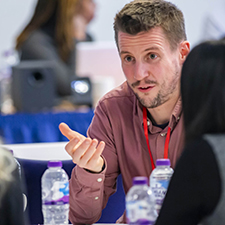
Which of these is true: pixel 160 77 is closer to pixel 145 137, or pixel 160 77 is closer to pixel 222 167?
pixel 145 137

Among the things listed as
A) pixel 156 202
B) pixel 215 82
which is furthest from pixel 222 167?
pixel 156 202

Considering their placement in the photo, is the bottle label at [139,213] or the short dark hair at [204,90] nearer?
the short dark hair at [204,90]

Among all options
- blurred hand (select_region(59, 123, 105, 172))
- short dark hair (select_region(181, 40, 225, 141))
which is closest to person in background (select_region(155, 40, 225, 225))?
short dark hair (select_region(181, 40, 225, 141))

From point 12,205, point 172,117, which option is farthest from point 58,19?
point 12,205

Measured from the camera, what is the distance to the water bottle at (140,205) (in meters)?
1.07

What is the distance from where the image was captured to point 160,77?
1630 millimetres

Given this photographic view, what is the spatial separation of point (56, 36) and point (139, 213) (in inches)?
138

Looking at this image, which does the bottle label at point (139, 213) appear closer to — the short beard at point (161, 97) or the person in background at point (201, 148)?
the person in background at point (201, 148)

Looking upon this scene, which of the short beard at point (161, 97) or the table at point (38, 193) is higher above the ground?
the short beard at point (161, 97)

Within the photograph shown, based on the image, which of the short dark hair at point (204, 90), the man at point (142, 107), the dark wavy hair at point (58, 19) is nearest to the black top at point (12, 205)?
the short dark hair at point (204, 90)

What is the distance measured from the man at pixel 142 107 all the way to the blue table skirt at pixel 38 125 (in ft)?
4.35

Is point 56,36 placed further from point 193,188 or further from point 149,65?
point 193,188

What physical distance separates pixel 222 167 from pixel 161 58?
2.71 ft

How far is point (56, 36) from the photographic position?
4.36 meters
